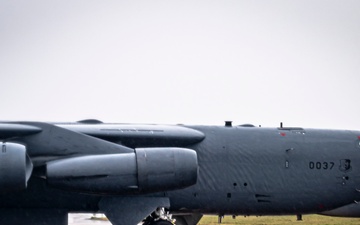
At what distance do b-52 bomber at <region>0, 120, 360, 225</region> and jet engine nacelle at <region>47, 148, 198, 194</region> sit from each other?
0.03 m

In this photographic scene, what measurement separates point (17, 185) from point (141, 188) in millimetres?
3229

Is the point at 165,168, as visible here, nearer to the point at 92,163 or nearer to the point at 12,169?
the point at 92,163

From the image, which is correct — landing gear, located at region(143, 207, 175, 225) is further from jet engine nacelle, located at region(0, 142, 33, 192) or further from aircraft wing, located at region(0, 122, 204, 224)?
jet engine nacelle, located at region(0, 142, 33, 192)

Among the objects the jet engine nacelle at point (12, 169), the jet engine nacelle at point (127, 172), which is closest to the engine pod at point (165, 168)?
the jet engine nacelle at point (127, 172)

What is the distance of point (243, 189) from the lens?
19.7 metres

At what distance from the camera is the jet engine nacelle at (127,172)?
57.2 feet

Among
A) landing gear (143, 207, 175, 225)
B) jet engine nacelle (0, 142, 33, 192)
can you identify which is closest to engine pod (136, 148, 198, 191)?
landing gear (143, 207, 175, 225)

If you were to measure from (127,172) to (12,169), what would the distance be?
298cm

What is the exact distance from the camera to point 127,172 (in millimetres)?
17562

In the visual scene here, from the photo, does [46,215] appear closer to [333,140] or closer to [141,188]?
[141,188]

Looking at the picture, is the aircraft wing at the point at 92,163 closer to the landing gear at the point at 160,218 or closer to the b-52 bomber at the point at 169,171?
the b-52 bomber at the point at 169,171

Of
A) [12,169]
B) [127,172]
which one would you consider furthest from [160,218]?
[12,169]

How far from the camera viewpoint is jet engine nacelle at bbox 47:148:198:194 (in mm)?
17422

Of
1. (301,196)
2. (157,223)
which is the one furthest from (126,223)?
(301,196)
